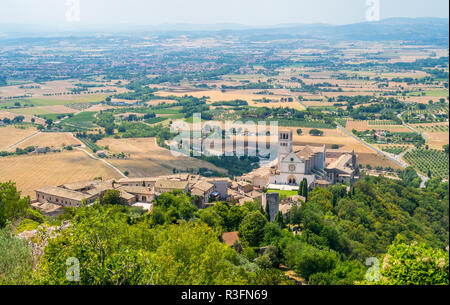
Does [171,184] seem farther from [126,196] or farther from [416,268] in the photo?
[416,268]

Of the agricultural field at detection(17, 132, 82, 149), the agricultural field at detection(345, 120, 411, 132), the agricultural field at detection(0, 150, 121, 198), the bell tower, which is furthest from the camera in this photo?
the agricultural field at detection(345, 120, 411, 132)

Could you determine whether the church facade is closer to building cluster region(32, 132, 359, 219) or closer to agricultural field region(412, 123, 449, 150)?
building cluster region(32, 132, 359, 219)

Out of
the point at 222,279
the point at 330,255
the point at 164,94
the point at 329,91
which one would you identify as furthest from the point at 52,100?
the point at 222,279

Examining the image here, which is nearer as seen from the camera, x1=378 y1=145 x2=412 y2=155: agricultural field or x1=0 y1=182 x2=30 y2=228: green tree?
x1=0 y1=182 x2=30 y2=228: green tree

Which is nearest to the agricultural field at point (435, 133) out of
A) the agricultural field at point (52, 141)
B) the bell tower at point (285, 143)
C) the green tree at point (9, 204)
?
the bell tower at point (285, 143)

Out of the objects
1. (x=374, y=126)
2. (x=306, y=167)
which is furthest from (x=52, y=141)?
(x=374, y=126)

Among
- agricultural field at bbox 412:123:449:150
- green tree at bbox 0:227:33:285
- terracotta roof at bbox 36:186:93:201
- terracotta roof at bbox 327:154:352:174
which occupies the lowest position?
agricultural field at bbox 412:123:449:150

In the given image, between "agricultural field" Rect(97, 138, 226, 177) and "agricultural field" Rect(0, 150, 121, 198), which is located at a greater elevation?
"agricultural field" Rect(0, 150, 121, 198)

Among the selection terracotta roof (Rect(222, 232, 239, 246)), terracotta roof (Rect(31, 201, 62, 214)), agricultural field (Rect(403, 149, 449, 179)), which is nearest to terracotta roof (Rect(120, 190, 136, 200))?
terracotta roof (Rect(31, 201, 62, 214))
